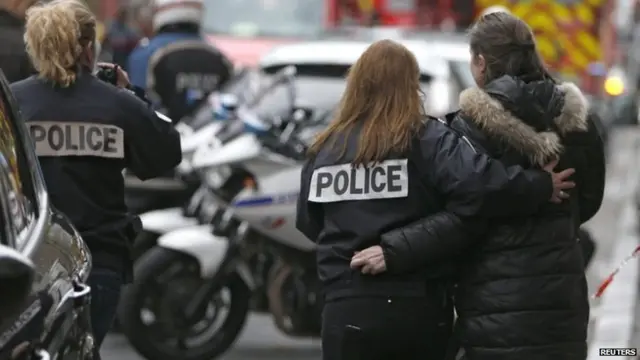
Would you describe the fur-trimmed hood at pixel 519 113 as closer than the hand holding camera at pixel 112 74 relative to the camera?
Yes

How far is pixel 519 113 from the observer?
559cm

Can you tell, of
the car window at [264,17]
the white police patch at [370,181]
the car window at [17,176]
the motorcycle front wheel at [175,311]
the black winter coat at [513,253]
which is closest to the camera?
the car window at [17,176]

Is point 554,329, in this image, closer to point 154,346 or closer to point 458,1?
point 154,346

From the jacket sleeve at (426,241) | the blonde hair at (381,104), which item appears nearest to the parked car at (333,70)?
the blonde hair at (381,104)

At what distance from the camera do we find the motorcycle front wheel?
909 centimetres

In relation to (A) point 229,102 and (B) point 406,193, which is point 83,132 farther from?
(A) point 229,102

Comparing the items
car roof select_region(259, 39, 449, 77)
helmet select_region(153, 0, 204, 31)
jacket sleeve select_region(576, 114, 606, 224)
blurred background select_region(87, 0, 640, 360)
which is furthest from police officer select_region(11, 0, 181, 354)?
helmet select_region(153, 0, 204, 31)

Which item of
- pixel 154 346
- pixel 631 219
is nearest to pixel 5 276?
pixel 154 346

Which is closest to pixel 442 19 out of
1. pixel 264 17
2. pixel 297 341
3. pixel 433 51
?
pixel 264 17

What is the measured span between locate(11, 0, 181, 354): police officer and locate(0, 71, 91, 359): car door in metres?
1.02

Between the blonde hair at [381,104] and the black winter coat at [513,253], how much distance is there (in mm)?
185

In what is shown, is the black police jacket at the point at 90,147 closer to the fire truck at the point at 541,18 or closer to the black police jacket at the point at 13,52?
the black police jacket at the point at 13,52

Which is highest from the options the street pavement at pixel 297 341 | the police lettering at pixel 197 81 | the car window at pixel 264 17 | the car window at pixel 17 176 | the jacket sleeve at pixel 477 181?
the car window at pixel 17 176

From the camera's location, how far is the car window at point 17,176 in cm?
447
